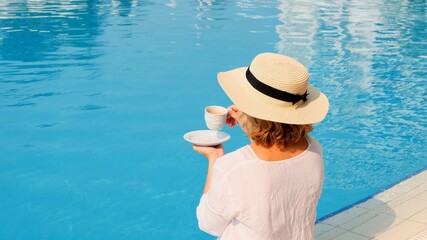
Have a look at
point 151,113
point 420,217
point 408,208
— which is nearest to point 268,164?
point 420,217

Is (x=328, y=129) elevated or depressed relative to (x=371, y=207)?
depressed

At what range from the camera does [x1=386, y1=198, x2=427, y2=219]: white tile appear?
3527 millimetres

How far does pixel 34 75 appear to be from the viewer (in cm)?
824

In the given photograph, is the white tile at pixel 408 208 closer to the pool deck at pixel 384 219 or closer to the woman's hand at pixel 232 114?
the pool deck at pixel 384 219

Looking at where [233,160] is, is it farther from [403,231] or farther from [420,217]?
[420,217]

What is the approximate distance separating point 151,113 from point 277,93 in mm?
5073

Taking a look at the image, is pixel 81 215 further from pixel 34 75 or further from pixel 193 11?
pixel 193 11

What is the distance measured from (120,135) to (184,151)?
80 centimetres

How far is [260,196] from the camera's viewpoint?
1648mm

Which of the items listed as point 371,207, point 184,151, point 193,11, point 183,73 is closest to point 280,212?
point 371,207

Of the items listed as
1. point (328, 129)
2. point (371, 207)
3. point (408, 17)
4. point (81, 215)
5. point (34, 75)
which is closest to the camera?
point (371, 207)

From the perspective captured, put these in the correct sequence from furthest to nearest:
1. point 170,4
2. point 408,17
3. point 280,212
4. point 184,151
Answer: point 170,4, point 408,17, point 184,151, point 280,212

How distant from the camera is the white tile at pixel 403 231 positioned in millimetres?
3178

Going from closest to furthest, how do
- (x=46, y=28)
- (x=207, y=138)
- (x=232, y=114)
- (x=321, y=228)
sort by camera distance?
(x=232, y=114) → (x=207, y=138) → (x=321, y=228) → (x=46, y=28)
